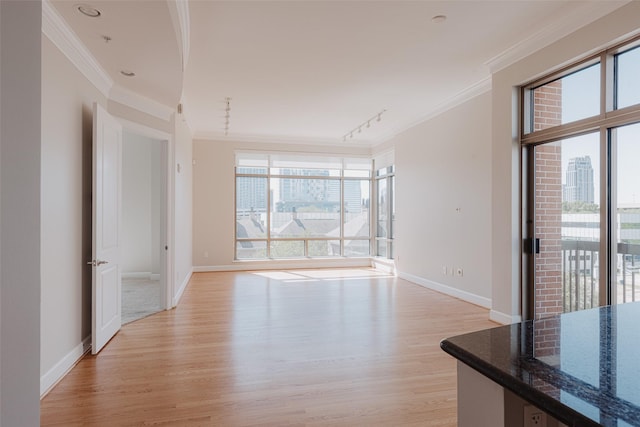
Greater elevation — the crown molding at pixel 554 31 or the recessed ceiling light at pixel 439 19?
the recessed ceiling light at pixel 439 19

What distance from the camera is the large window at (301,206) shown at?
323 inches

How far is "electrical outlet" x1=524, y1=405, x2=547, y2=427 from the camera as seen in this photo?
33.3 inches

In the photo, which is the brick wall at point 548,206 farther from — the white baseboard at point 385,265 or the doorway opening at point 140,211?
the doorway opening at point 140,211

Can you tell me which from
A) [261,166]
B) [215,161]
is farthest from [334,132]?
[215,161]

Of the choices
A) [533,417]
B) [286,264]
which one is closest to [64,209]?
[533,417]

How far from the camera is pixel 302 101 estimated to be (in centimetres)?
558

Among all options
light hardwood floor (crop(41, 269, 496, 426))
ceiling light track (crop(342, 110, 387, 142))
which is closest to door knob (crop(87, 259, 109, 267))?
light hardwood floor (crop(41, 269, 496, 426))

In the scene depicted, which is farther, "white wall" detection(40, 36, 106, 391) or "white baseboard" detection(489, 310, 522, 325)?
"white baseboard" detection(489, 310, 522, 325)

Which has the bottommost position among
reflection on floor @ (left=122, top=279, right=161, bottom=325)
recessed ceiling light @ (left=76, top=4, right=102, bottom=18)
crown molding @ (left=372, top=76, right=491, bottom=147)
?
reflection on floor @ (left=122, top=279, right=161, bottom=325)

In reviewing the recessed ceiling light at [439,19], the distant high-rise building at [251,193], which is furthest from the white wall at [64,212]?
the distant high-rise building at [251,193]

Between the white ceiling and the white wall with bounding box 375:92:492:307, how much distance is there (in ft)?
1.69

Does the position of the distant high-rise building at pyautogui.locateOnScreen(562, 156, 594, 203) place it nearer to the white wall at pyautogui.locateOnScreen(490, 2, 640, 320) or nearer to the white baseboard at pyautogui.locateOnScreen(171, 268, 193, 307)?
the white wall at pyautogui.locateOnScreen(490, 2, 640, 320)

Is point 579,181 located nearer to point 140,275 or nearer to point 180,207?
point 180,207

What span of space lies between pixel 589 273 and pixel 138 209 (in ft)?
24.8
